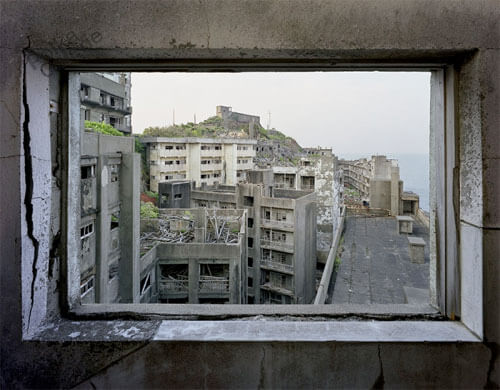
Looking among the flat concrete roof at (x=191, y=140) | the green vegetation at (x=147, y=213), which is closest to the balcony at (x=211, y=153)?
the flat concrete roof at (x=191, y=140)

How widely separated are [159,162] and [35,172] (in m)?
35.3

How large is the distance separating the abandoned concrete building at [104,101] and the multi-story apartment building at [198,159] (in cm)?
476

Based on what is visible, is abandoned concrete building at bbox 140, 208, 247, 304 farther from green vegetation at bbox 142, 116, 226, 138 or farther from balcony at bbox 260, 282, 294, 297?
green vegetation at bbox 142, 116, 226, 138

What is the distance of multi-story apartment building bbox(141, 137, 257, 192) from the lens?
118ft

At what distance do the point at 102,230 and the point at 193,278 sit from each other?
23.9ft

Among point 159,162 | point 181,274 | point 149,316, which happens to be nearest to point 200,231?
point 181,274

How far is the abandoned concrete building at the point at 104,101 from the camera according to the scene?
2364 cm

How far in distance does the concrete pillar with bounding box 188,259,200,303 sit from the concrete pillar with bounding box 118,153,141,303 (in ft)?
13.5

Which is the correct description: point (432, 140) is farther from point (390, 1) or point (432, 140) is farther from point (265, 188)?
point (265, 188)

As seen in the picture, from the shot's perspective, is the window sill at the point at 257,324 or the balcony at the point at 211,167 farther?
the balcony at the point at 211,167

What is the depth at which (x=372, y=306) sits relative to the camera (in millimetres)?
1923

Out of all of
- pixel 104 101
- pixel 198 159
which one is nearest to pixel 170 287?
pixel 104 101

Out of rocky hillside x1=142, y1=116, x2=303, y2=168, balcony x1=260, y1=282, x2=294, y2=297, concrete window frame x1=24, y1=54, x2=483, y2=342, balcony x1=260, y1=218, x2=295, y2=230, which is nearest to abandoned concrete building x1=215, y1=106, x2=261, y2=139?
rocky hillside x1=142, y1=116, x2=303, y2=168

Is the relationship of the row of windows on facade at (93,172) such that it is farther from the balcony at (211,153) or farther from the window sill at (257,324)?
the balcony at (211,153)
